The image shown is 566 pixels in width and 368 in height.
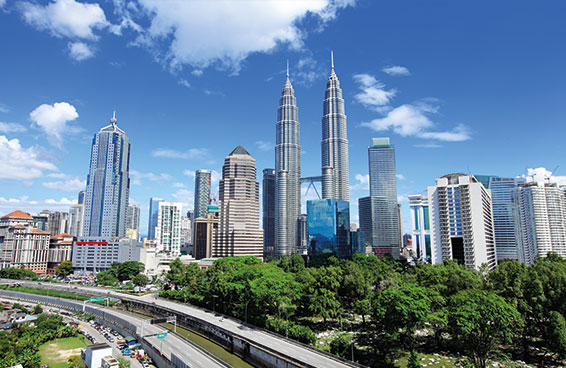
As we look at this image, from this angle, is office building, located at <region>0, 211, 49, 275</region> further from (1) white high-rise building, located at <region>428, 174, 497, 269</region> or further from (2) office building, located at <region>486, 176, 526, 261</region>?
(2) office building, located at <region>486, 176, 526, 261</region>

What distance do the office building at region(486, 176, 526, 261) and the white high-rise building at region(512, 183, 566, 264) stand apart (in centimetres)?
2472

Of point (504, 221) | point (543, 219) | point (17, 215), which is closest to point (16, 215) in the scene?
point (17, 215)

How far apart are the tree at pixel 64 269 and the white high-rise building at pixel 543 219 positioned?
202 metres

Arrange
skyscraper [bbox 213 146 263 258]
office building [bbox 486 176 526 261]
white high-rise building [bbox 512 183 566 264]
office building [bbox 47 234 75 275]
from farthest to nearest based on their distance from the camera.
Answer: skyscraper [bbox 213 146 263 258]
office building [bbox 486 176 526 261]
office building [bbox 47 234 75 275]
white high-rise building [bbox 512 183 566 264]

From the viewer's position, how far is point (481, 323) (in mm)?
38375

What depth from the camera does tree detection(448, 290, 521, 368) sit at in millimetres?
37781

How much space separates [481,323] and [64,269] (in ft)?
546

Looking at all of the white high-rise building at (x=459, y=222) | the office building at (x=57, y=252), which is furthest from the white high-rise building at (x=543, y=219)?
the office building at (x=57, y=252)

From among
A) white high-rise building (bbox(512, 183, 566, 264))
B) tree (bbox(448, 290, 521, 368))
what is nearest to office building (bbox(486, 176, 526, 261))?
white high-rise building (bbox(512, 183, 566, 264))

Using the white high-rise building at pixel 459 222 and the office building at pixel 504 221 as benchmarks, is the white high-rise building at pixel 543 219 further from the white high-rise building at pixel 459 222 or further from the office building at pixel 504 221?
the white high-rise building at pixel 459 222

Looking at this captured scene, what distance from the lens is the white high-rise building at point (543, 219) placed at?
142250mm

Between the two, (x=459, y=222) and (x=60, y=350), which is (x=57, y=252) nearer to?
(x=60, y=350)

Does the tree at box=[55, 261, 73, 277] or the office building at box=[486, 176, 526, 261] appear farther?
the office building at box=[486, 176, 526, 261]

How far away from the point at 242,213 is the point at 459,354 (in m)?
151
